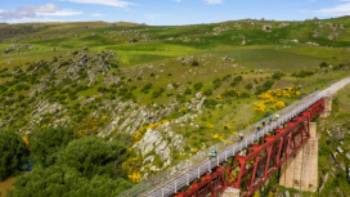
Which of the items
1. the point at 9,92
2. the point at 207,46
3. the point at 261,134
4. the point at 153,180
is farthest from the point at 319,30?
the point at 153,180

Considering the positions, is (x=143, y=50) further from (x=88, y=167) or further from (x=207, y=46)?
(x=88, y=167)

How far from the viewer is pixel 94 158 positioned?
51.9 meters

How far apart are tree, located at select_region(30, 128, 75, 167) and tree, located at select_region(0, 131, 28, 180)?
89.6 inches

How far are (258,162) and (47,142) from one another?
40566 mm

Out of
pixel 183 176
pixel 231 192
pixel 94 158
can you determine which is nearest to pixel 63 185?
pixel 94 158

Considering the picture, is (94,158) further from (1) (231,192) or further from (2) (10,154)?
(1) (231,192)

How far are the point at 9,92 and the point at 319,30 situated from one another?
6061 inches

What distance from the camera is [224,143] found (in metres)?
43.3

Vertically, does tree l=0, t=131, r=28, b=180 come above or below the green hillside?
below

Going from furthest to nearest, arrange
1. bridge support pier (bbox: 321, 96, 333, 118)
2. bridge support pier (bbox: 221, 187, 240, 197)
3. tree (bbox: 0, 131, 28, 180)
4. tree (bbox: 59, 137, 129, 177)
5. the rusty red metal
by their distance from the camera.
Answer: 1. tree (bbox: 0, 131, 28, 180)
2. bridge support pier (bbox: 321, 96, 333, 118)
3. tree (bbox: 59, 137, 129, 177)
4. bridge support pier (bbox: 221, 187, 240, 197)
5. the rusty red metal

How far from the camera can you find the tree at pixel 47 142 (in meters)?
68.8

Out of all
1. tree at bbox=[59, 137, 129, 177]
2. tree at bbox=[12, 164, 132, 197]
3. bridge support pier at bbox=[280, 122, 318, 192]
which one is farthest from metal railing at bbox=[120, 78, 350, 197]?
tree at bbox=[59, 137, 129, 177]

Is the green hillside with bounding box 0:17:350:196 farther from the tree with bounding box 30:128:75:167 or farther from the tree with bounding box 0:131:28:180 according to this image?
the tree with bounding box 0:131:28:180

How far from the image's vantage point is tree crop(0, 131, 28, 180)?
67312mm
